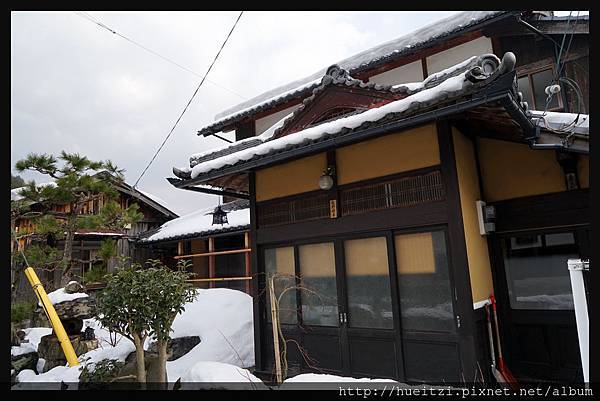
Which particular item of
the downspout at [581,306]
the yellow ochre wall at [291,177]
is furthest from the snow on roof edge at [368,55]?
the downspout at [581,306]

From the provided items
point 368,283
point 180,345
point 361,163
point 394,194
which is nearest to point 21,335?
point 180,345

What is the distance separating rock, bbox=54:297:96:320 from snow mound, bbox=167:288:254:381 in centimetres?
213

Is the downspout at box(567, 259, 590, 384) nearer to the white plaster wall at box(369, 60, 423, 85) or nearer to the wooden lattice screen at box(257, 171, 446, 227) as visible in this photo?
the wooden lattice screen at box(257, 171, 446, 227)

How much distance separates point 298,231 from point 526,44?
18.7 ft

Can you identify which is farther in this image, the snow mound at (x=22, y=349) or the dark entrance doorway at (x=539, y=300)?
the snow mound at (x=22, y=349)

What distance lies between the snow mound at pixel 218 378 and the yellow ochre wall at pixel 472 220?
8.77 ft

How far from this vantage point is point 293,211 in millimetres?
5957

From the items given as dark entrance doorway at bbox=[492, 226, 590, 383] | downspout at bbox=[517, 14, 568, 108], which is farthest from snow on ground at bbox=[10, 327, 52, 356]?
downspout at bbox=[517, 14, 568, 108]

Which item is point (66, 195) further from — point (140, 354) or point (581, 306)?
point (581, 306)

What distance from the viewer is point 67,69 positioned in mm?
7641

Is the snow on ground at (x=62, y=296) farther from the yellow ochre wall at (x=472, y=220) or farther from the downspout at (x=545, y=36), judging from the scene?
the downspout at (x=545, y=36)

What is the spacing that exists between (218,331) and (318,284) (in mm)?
2849

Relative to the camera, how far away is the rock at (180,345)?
6.86 metres
